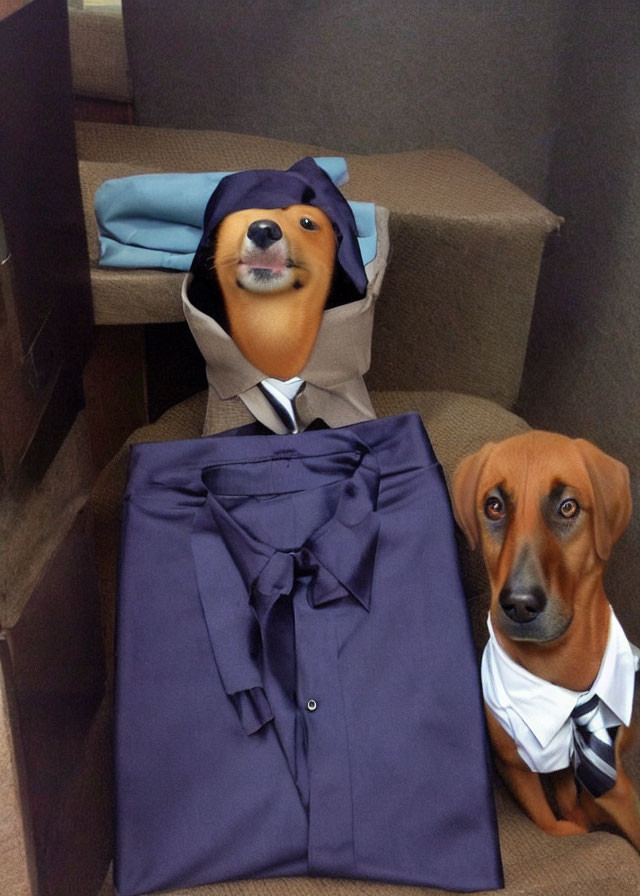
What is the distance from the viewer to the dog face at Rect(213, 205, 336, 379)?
2.14ft

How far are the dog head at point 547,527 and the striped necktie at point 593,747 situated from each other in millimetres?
59

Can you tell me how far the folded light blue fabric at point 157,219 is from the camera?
0.75m

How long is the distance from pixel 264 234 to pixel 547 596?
0.30m

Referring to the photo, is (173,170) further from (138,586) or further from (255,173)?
(138,586)

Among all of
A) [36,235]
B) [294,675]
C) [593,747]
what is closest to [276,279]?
[36,235]

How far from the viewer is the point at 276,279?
66 cm

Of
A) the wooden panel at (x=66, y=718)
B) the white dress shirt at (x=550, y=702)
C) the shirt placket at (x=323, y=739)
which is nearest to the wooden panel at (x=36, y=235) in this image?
the wooden panel at (x=66, y=718)

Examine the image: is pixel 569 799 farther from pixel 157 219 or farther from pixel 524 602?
pixel 157 219

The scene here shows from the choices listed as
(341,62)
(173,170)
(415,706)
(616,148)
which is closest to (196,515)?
(415,706)

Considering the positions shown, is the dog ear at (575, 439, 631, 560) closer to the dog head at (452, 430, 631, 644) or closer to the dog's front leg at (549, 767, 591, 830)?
the dog head at (452, 430, 631, 644)

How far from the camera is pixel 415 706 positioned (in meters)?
0.62

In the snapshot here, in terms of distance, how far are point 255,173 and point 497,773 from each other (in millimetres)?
468

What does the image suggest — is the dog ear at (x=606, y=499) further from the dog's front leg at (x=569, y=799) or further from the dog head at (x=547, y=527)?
→ the dog's front leg at (x=569, y=799)

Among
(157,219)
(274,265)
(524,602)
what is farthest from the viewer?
(157,219)
